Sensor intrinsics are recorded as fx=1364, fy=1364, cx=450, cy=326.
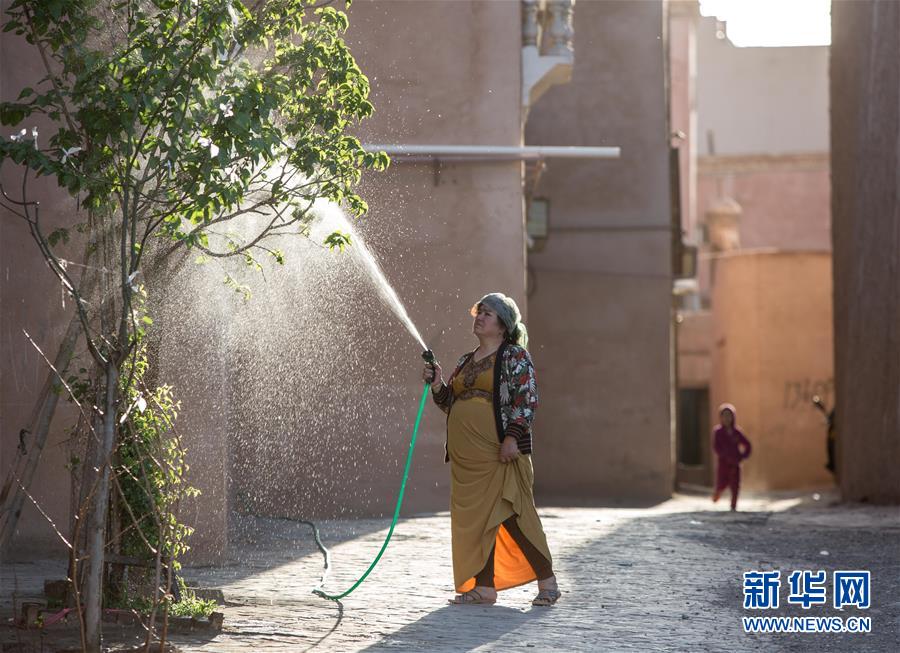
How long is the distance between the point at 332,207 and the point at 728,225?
30.4m

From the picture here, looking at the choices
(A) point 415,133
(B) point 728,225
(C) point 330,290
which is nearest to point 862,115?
(A) point 415,133

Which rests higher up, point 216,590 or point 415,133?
point 415,133

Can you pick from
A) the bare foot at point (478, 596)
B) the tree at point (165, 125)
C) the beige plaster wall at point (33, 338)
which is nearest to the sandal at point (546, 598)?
the bare foot at point (478, 596)

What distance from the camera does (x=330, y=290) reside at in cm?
1180

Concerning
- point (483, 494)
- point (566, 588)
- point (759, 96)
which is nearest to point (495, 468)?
point (483, 494)

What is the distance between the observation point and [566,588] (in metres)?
8.45

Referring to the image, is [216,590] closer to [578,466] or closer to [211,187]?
[211,187]

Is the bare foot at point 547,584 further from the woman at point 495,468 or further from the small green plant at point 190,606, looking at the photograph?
the small green plant at point 190,606

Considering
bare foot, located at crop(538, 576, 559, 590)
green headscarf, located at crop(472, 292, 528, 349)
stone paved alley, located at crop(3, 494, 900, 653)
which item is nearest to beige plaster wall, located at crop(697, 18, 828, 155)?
stone paved alley, located at crop(3, 494, 900, 653)

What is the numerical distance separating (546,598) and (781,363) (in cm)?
2071

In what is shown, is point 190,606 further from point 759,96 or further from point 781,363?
point 759,96

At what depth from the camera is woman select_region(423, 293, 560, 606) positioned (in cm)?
779

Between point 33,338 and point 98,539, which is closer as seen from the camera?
point 98,539

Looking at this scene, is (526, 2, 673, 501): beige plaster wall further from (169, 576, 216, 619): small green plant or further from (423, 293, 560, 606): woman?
(169, 576, 216, 619): small green plant
